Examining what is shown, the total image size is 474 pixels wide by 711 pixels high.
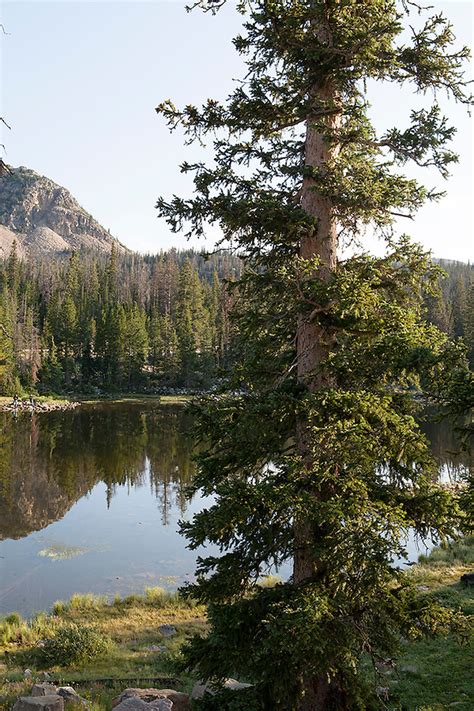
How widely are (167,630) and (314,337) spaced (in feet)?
35.5

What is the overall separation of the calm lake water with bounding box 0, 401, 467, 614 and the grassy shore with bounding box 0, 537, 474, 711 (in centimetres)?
185

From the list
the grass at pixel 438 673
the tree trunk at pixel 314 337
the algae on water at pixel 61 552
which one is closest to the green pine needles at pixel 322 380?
the tree trunk at pixel 314 337

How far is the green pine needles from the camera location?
525cm

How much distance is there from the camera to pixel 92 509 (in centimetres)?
2678

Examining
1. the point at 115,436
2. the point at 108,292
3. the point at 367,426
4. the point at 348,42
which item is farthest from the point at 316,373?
the point at 108,292

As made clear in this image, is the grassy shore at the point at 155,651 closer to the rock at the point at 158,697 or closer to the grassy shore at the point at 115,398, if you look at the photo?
the rock at the point at 158,697

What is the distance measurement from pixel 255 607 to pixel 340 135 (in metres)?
5.51

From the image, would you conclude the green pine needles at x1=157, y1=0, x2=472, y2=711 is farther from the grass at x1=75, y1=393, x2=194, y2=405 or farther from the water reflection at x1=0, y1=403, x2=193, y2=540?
the grass at x1=75, y1=393, x2=194, y2=405

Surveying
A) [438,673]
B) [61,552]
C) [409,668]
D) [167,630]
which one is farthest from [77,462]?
[438,673]

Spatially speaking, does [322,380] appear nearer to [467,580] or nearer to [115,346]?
[467,580]

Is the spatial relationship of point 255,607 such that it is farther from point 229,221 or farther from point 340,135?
point 340,135

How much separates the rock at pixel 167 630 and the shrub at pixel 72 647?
63.7 inches

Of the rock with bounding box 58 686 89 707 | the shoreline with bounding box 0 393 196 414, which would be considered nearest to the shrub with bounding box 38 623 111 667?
the rock with bounding box 58 686 89 707

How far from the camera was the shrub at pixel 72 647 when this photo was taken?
38.9 ft
